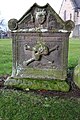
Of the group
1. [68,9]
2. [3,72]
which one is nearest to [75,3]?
[68,9]

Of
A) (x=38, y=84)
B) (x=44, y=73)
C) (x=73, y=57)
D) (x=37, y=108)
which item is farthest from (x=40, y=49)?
(x=73, y=57)

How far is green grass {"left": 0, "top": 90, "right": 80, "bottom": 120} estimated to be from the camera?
5000mm

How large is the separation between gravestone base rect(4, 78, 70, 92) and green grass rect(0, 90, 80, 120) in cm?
63

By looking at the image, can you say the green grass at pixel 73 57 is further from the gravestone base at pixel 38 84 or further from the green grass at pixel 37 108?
the green grass at pixel 37 108

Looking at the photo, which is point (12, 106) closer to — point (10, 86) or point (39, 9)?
point (10, 86)

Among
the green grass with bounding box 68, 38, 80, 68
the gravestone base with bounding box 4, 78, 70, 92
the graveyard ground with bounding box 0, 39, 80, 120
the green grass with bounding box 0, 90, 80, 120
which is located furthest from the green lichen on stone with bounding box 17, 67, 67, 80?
the green grass with bounding box 68, 38, 80, 68

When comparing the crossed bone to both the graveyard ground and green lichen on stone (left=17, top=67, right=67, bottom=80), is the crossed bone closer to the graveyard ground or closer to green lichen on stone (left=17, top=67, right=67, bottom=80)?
green lichen on stone (left=17, top=67, right=67, bottom=80)

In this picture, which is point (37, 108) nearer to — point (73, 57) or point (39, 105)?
point (39, 105)

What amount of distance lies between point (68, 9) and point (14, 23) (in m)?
50.1

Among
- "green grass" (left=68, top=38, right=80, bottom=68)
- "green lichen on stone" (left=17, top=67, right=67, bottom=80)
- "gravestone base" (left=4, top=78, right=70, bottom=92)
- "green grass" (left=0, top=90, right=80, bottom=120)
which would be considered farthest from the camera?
"green grass" (left=68, top=38, right=80, bottom=68)

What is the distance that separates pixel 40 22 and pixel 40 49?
65 centimetres

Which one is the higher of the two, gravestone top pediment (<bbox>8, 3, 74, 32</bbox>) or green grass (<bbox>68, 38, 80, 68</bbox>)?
gravestone top pediment (<bbox>8, 3, 74, 32</bbox>)

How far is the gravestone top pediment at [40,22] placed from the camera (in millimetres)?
6480

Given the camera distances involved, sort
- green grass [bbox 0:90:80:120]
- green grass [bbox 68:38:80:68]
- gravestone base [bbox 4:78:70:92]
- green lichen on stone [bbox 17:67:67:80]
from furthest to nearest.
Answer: green grass [bbox 68:38:80:68], green lichen on stone [bbox 17:67:67:80], gravestone base [bbox 4:78:70:92], green grass [bbox 0:90:80:120]
